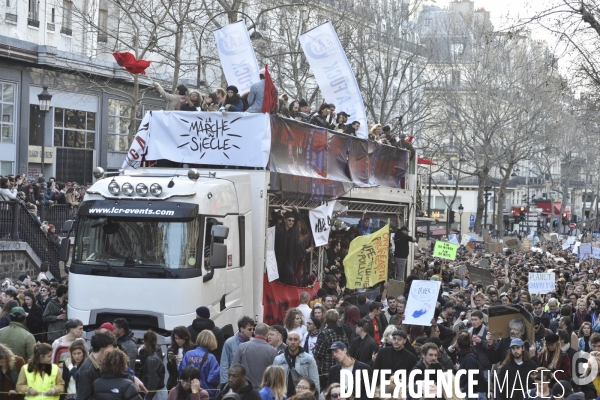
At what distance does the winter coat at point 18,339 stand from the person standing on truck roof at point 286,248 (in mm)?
6103

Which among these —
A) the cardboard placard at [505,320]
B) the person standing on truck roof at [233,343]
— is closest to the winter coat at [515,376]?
the cardboard placard at [505,320]

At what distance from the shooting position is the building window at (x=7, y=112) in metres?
35.3

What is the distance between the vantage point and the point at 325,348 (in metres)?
12.4

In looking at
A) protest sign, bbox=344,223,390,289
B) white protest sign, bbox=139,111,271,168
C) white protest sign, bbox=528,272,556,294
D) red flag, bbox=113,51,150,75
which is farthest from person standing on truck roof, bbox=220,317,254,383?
white protest sign, bbox=528,272,556,294

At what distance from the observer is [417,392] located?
991cm

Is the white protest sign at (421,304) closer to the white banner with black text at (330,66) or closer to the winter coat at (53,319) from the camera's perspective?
the winter coat at (53,319)

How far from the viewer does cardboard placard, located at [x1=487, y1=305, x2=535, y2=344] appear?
1327 cm

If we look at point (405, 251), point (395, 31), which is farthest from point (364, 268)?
point (395, 31)

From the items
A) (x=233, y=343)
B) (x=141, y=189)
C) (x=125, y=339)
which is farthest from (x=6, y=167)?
(x=233, y=343)

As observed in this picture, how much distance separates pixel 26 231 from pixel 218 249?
465 inches

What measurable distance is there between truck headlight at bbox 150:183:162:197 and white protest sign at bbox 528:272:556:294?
8536 millimetres

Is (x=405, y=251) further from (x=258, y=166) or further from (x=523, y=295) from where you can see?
(x=258, y=166)

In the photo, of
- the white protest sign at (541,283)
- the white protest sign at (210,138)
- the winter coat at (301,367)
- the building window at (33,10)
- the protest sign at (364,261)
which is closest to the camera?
the winter coat at (301,367)

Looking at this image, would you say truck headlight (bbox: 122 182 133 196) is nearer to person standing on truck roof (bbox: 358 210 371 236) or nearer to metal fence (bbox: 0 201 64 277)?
person standing on truck roof (bbox: 358 210 371 236)
